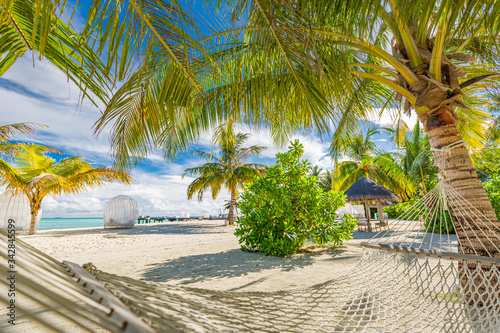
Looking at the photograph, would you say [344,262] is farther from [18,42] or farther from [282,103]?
[18,42]

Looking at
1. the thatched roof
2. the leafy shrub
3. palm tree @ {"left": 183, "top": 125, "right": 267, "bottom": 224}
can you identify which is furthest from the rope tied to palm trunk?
palm tree @ {"left": 183, "top": 125, "right": 267, "bottom": 224}

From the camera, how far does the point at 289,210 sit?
488cm

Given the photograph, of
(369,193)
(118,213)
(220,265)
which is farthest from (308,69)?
→ (118,213)

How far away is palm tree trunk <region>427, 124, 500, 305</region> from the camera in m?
2.07

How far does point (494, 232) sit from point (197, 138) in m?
3.54

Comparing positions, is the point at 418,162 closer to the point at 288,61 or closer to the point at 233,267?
the point at 233,267

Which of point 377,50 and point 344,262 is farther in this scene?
point 344,262

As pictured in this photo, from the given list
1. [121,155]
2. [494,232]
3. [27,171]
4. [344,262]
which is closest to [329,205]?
[344,262]

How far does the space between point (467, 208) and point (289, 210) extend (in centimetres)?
301

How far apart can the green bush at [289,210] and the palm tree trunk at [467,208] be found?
2703mm

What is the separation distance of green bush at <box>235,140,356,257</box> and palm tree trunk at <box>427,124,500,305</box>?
8.87 ft

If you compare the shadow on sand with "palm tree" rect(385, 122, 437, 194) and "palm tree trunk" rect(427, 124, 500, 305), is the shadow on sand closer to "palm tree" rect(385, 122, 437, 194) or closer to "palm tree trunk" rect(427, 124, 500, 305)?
"palm tree trunk" rect(427, 124, 500, 305)

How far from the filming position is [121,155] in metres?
3.35

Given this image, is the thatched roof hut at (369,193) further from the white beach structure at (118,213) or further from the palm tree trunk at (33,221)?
the palm tree trunk at (33,221)
